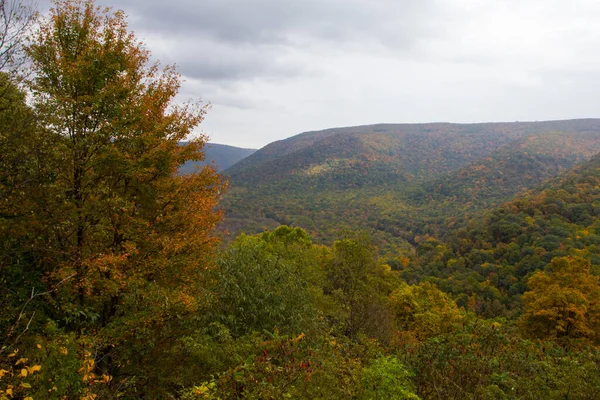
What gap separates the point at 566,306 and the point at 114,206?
941 inches

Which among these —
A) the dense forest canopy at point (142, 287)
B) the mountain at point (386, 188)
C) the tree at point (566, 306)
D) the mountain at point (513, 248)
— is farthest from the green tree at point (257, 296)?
the mountain at point (386, 188)

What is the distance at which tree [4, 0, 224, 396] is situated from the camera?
26.5 feet

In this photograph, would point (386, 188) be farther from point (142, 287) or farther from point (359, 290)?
point (142, 287)

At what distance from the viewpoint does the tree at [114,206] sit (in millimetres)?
8078

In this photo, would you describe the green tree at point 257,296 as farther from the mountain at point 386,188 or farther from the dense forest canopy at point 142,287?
the mountain at point 386,188

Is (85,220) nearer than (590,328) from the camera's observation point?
Yes

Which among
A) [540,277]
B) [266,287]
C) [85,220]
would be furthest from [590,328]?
[85,220]

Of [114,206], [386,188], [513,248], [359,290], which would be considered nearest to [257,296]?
[114,206]

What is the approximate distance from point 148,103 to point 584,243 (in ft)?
157

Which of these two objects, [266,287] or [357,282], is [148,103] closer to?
[266,287]

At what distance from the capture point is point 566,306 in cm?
2030

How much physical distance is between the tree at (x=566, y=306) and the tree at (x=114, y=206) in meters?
20.2

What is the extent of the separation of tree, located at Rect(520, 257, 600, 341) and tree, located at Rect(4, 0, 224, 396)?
2024cm

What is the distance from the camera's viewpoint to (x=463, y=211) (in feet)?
356
